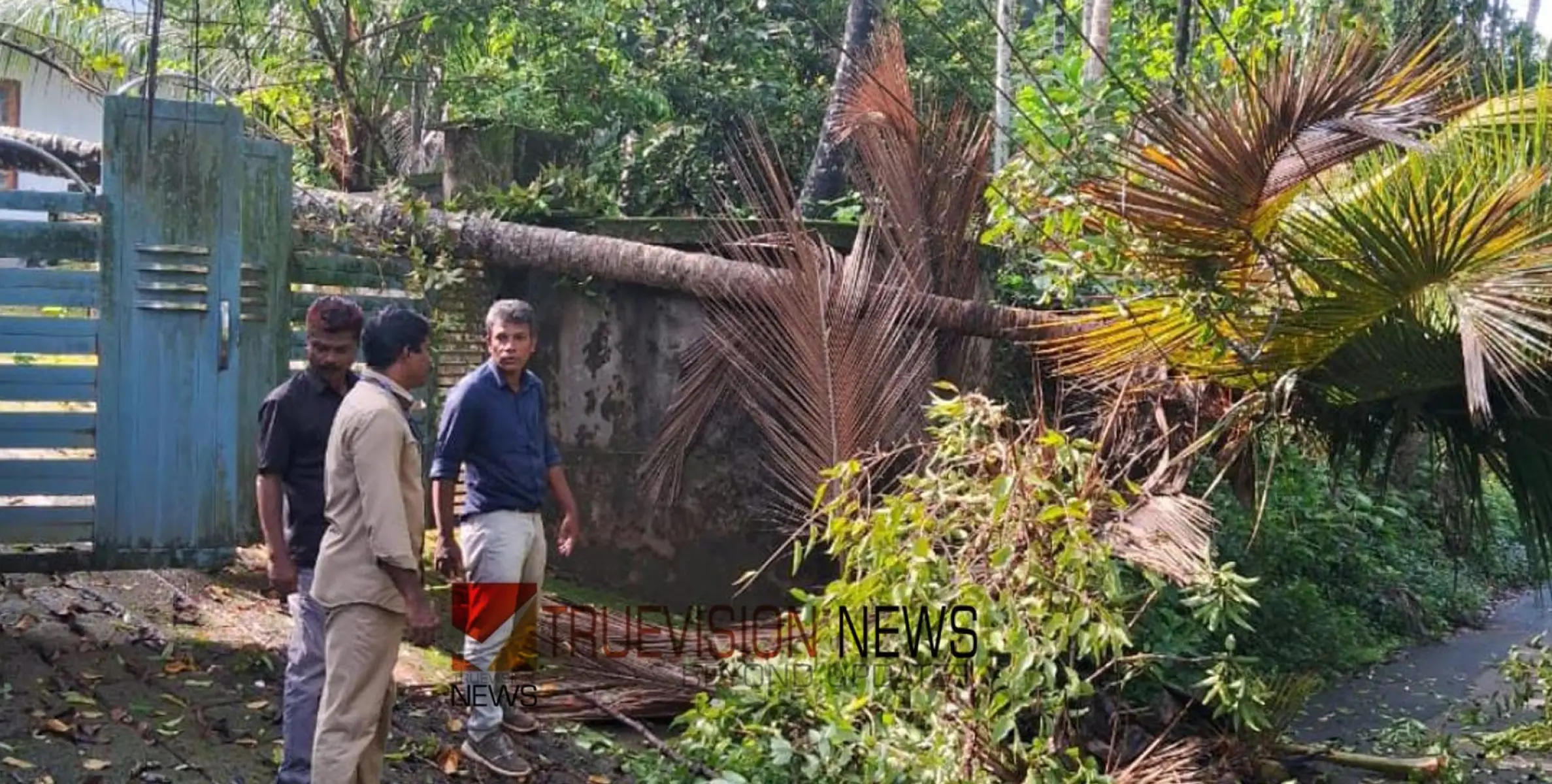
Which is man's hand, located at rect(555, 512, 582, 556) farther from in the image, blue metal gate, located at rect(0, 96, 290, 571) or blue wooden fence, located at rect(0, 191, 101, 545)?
blue wooden fence, located at rect(0, 191, 101, 545)

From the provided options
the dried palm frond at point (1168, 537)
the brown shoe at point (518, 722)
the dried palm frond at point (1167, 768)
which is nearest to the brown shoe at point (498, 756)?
the brown shoe at point (518, 722)

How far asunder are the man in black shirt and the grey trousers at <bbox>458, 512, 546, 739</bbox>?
672 mm

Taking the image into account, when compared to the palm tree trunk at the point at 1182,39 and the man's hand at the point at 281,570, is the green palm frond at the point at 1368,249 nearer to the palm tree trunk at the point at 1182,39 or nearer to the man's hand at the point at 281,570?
the palm tree trunk at the point at 1182,39

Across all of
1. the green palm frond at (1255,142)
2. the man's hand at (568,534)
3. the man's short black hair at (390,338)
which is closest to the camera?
the man's short black hair at (390,338)

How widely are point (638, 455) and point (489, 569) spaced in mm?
2221

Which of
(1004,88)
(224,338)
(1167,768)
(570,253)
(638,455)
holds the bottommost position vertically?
(1167,768)

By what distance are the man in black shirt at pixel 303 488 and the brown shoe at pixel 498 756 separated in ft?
2.27

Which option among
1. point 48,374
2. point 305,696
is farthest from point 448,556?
point 48,374

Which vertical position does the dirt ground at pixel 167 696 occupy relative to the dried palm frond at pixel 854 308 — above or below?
below

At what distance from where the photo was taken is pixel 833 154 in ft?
26.4

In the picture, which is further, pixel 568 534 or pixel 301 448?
pixel 568 534

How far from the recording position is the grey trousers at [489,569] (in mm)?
4734

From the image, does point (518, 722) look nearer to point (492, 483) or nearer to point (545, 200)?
point (492, 483)

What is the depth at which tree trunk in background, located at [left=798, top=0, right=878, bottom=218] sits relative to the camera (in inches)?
311
